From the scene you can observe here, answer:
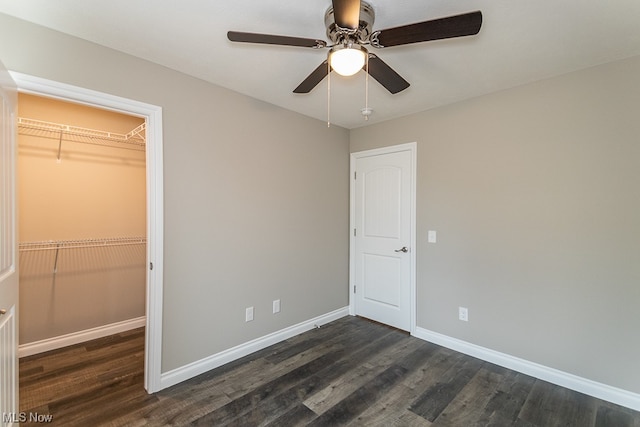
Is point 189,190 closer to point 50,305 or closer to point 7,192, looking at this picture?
point 7,192

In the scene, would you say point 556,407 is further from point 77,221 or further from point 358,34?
point 77,221

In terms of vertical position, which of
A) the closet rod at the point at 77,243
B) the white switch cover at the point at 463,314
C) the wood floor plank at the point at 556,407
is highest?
the closet rod at the point at 77,243

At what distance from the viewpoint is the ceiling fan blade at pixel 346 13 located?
3.95 feet

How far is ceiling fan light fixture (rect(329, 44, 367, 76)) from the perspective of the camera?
1.40m

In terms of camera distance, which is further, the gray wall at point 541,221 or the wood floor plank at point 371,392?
the gray wall at point 541,221

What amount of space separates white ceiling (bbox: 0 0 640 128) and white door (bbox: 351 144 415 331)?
0.99m

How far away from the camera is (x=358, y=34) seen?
1487 mm

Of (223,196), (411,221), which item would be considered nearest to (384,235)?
(411,221)

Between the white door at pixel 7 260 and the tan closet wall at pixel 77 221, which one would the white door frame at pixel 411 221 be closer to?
the tan closet wall at pixel 77 221

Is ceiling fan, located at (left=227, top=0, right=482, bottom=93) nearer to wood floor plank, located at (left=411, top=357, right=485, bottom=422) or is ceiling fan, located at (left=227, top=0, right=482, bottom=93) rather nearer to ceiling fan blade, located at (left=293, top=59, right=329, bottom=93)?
ceiling fan blade, located at (left=293, top=59, right=329, bottom=93)

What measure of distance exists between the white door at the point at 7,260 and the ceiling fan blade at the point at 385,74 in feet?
6.17

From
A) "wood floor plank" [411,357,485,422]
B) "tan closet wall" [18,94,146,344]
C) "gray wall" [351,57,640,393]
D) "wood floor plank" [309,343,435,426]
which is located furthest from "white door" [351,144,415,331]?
"tan closet wall" [18,94,146,344]

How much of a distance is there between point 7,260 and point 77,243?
1663 mm

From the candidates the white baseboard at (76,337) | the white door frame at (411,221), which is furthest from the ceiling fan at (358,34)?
the white baseboard at (76,337)
